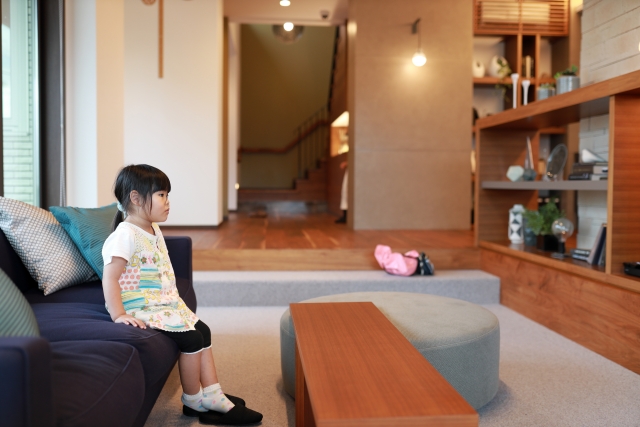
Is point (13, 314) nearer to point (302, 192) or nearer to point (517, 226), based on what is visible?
point (517, 226)

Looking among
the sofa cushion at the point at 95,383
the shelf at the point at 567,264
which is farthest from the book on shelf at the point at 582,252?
the sofa cushion at the point at 95,383

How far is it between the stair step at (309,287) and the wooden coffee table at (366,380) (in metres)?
1.90

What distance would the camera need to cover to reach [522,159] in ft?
14.4

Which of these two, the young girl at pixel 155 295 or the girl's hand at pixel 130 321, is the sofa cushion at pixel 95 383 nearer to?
the girl's hand at pixel 130 321

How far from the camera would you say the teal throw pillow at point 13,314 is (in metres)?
1.23

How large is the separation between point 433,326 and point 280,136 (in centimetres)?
1035

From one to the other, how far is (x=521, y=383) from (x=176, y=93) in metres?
4.74

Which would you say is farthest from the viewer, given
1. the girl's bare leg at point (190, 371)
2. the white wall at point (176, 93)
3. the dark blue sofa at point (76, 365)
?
the white wall at point (176, 93)

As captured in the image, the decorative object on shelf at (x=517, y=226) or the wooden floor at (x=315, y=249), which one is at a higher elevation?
the decorative object on shelf at (x=517, y=226)

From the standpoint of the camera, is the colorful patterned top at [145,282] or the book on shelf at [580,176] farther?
the book on shelf at [580,176]

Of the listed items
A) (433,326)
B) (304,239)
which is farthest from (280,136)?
(433,326)

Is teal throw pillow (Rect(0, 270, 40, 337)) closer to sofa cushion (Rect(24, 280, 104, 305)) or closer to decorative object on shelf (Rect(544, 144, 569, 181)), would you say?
sofa cushion (Rect(24, 280, 104, 305))

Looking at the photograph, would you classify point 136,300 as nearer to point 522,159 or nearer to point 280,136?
point 522,159

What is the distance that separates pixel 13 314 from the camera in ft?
4.13
